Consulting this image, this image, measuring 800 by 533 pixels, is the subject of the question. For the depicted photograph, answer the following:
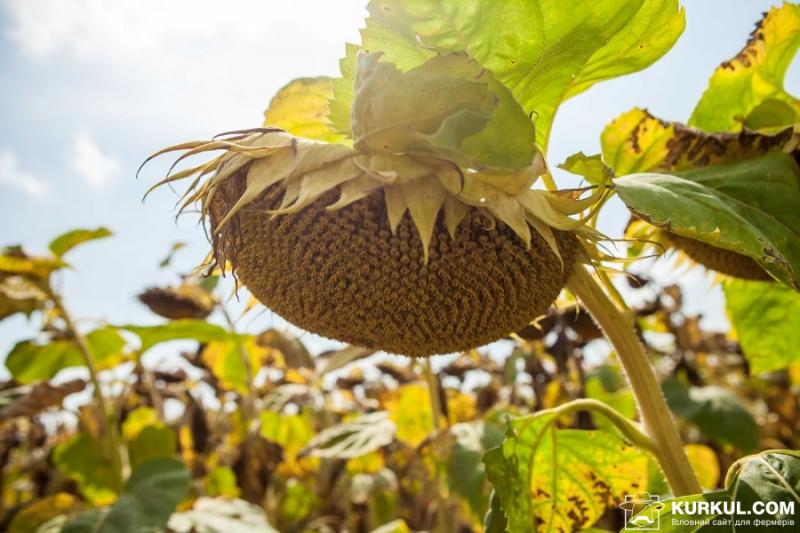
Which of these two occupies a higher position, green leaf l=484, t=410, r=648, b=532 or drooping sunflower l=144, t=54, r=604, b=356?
drooping sunflower l=144, t=54, r=604, b=356

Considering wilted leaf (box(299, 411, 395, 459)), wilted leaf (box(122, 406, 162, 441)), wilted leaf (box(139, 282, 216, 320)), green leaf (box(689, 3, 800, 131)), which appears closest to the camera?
green leaf (box(689, 3, 800, 131))

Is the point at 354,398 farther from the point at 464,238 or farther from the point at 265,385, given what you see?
the point at 464,238

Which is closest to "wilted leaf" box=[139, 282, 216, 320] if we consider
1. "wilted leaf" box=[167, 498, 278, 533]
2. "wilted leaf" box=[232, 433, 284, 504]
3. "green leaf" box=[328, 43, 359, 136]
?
"wilted leaf" box=[232, 433, 284, 504]

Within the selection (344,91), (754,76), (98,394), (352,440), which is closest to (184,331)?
(98,394)

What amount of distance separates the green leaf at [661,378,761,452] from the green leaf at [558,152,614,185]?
2.80 metres

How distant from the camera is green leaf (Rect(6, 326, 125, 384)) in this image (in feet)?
9.14

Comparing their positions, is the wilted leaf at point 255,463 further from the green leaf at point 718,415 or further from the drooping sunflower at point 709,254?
the green leaf at point 718,415

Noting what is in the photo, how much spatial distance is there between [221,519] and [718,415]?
2639 mm

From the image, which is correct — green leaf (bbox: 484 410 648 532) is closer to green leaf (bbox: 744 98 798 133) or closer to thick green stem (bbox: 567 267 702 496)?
thick green stem (bbox: 567 267 702 496)

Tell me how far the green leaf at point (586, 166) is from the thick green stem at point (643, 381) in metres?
0.17

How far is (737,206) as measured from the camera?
1.04 meters

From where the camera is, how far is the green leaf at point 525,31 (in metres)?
0.91

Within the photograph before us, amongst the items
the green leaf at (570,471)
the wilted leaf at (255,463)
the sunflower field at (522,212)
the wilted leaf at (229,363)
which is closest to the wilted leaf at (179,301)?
the wilted leaf at (229,363)

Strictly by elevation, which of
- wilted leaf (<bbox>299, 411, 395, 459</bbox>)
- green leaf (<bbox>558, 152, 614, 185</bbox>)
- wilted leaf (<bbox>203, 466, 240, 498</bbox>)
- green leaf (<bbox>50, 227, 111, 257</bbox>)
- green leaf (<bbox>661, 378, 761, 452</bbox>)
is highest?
green leaf (<bbox>50, 227, 111, 257</bbox>)
